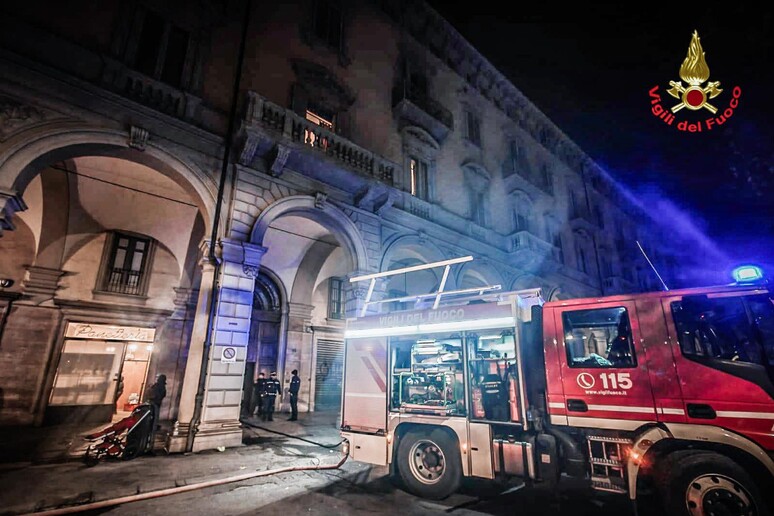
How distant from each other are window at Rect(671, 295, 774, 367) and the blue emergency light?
10.3 inches

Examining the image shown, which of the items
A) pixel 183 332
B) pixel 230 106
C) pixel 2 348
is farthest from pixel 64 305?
pixel 230 106

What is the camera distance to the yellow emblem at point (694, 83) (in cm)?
1027

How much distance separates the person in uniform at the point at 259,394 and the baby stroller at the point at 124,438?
16.6 feet

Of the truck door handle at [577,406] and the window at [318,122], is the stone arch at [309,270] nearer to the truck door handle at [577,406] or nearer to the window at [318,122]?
the window at [318,122]

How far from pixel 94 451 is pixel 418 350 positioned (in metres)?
6.73

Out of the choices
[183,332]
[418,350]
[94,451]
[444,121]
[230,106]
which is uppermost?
[444,121]

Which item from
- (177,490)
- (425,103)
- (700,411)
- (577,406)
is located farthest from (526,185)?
(177,490)

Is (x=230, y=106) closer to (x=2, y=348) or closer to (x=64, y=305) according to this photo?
(x=64, y=305)

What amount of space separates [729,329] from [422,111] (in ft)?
45.6

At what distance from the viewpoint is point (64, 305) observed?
36.8 ft

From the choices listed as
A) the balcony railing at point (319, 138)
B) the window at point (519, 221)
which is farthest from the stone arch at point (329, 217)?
the window at point (519, 221)

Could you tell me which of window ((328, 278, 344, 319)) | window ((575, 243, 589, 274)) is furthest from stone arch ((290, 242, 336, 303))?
window ((575, 243, 589, 274))

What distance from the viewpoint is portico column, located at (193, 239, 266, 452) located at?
26.3 feet

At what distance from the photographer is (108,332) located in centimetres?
1210
